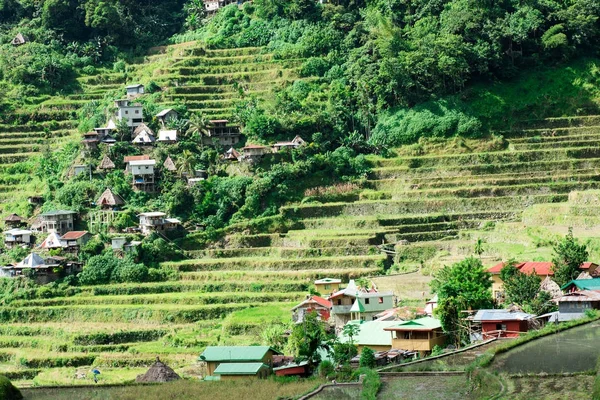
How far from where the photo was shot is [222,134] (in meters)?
45.6

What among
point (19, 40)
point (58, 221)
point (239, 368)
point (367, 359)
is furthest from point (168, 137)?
point (367, 359)

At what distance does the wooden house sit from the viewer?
42562 millimetres

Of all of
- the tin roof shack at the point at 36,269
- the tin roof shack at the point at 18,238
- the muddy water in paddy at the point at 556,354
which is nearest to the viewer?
the muddy water in paddy at the point at 556,354

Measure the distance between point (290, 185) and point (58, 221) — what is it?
850 cm

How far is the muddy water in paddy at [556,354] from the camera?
18.9 metres

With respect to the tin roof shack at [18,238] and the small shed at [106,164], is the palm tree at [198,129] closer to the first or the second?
the small shed at [106,164]

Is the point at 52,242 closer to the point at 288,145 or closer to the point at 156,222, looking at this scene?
the point at 156,222

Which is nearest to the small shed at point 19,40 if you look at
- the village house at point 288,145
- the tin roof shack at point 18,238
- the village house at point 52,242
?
the tin roof shack at point 18,238

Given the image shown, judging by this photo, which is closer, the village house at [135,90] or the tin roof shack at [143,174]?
the tin roof shack at [143,174]

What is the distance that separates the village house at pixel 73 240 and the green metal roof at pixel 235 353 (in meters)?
14.6

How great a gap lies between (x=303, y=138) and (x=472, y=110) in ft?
21.8

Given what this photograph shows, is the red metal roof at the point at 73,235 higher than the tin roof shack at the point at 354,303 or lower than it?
higher

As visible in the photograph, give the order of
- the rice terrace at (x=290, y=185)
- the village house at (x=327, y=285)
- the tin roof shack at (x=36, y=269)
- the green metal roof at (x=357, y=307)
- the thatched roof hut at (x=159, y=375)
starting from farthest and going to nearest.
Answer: the tin roof shack at (x=36, y=269) → the village house at (x=327, y=285) → the green metal roof at (x=357, y=307) → the rice terrace at (x=290, y=185) → the thatched roof hut at (x=159, y=375)

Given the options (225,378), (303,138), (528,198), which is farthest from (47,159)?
(225,378)
